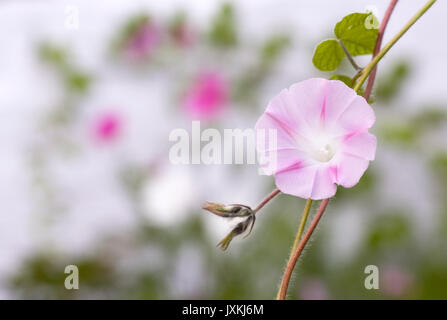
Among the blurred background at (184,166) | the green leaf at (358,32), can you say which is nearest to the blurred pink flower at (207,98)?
the blurred background at (184,166)

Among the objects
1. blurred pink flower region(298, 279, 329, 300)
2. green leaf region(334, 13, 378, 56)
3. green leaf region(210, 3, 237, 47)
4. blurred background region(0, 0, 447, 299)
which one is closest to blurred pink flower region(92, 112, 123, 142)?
blurred background region(0, 0, 447, 299)

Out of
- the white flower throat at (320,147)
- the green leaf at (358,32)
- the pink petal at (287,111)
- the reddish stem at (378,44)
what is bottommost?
the white flower throat at (320,147)

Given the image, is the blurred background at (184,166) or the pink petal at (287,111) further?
the blurred background at (184,166)

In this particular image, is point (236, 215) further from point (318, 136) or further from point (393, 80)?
point (393, 80)

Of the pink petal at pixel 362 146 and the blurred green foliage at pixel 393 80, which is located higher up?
the blurred green foliage at pixel 393 80

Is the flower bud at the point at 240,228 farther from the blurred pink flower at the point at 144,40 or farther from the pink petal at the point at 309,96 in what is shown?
the blurred pink flower at the point at 144,40

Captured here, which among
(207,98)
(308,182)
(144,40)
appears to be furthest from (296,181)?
(144,40)
